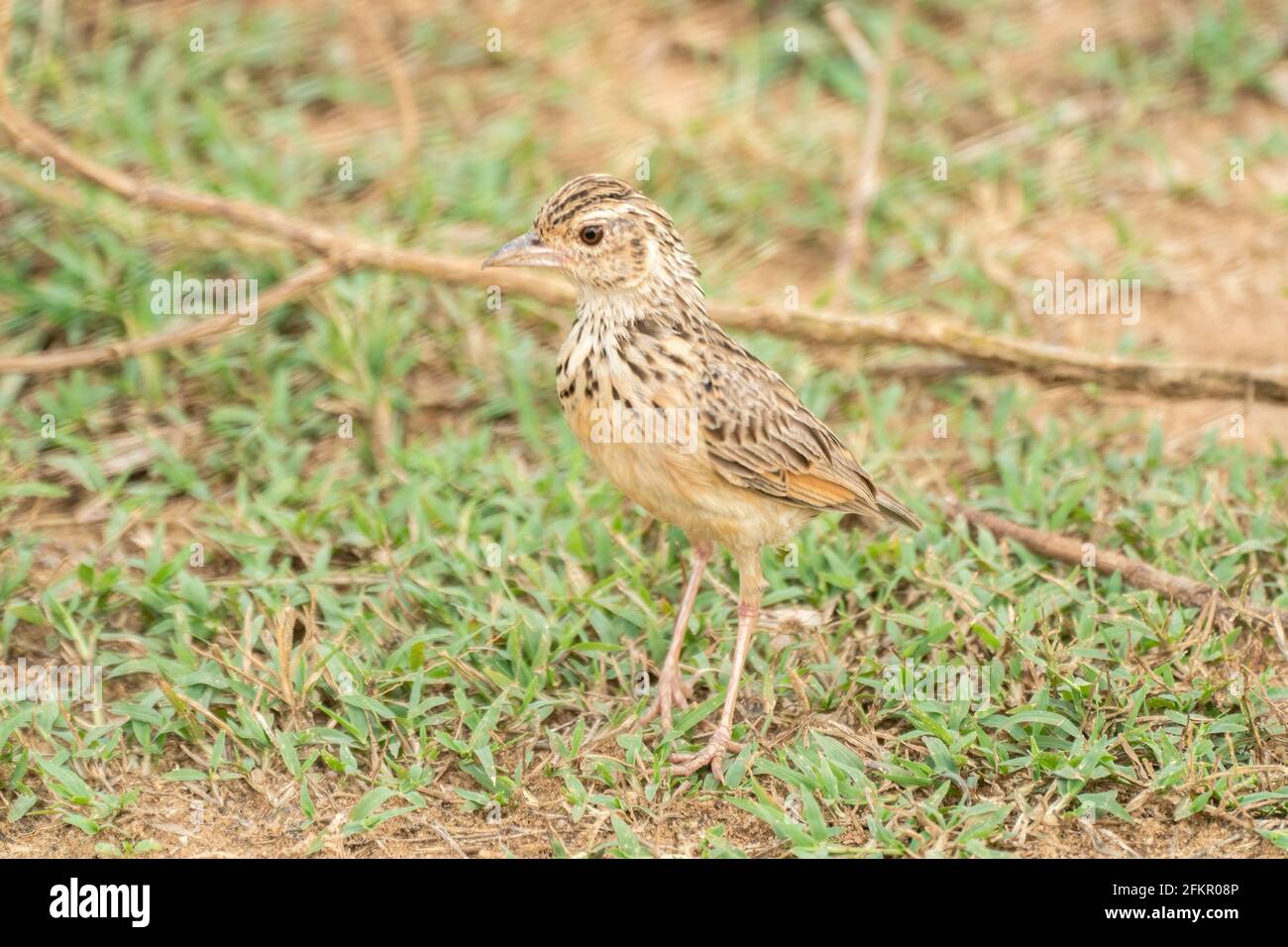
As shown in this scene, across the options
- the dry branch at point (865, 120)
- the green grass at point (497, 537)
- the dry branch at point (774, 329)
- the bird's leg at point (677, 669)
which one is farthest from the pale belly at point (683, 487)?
the dry branch at point (865, 120)

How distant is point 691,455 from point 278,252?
333cm

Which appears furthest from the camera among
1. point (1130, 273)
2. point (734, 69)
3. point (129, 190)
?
point (734, 69)

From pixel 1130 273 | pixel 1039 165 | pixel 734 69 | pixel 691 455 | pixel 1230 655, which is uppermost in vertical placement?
pixel 734 69

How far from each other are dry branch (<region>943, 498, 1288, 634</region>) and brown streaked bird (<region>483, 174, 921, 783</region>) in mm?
1090

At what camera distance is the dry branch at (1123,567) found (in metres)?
5.95

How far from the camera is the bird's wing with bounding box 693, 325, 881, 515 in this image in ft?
18.4

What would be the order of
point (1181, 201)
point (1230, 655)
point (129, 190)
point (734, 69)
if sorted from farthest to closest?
1. point (734, 69)
2. point (1181, 201)
3. point (129, 190)
4. point (1230, 655)

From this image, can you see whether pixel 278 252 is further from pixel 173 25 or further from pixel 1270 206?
pixel 1270 206

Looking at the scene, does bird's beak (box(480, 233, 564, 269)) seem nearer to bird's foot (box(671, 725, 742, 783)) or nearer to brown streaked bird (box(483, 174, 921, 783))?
brown streaked bird (box(483, 174, 921, 783))

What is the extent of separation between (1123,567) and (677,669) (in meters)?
1.86

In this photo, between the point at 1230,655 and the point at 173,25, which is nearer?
the point at 1230,655

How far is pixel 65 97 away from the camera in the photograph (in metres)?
8.66

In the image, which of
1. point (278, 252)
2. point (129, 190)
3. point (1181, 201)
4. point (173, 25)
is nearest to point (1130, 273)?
point (1181, 201)

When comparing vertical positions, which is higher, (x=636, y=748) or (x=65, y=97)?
(x=65, y=97)
